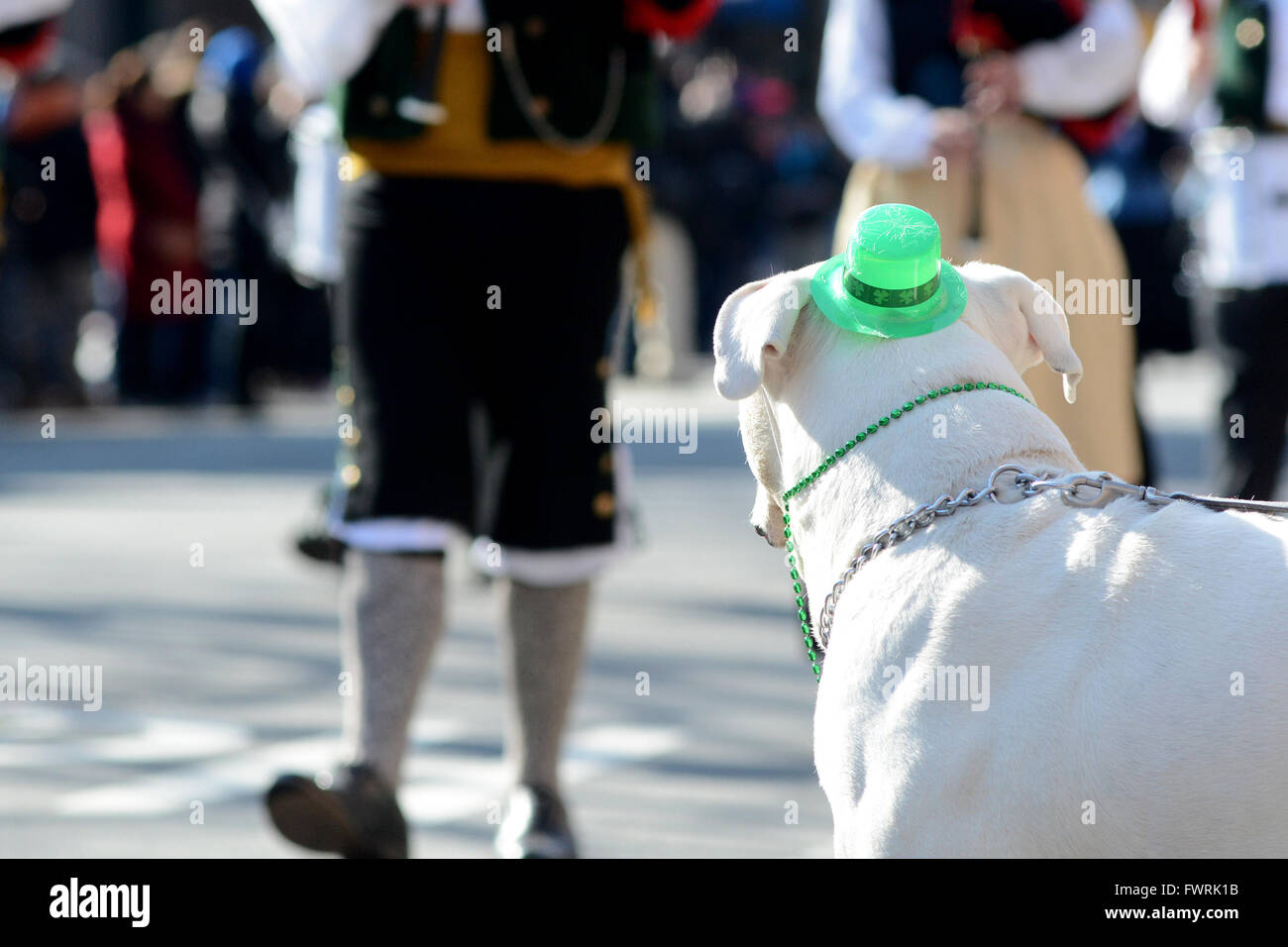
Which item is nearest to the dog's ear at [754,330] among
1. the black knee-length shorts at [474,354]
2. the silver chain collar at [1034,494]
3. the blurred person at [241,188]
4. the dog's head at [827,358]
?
the dog's head at [827,358]

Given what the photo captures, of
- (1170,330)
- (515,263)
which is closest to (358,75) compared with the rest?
(515,263)

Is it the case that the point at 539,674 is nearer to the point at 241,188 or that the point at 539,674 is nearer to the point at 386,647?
the point at 386,647

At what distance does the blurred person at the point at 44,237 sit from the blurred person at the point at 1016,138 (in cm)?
895

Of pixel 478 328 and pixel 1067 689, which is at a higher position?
pixel 478 328

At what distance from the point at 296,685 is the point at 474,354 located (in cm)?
202

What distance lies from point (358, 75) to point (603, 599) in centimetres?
347

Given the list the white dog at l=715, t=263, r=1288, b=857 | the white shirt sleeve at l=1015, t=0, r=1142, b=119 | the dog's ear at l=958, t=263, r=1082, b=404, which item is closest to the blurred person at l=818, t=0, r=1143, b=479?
the white shirt sleeve at l=1015, t=0, r=1142, b=119

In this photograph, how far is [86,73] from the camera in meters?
22.0

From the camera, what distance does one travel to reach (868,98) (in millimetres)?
5000

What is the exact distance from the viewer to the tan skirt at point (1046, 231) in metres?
4.73

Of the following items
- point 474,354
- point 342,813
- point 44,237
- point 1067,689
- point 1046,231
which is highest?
point 44,237

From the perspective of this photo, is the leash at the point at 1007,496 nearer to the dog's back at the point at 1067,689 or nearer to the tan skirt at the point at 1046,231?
the dog's back at the point at 1067,689

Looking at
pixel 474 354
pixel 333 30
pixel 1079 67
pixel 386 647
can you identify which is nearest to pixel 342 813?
pixel 386 647
